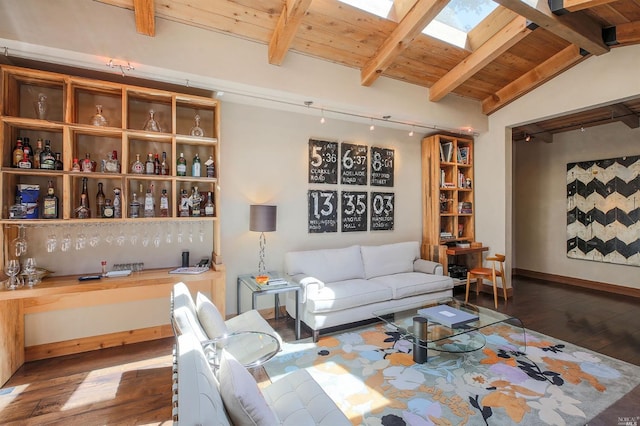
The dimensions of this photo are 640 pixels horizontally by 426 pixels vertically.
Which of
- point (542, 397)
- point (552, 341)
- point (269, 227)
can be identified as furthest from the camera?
point (269, 227)

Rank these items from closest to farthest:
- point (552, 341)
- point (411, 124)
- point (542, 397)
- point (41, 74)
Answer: point (542, 397) → point (41, 74) → point (552, 341) → point (411, 124)

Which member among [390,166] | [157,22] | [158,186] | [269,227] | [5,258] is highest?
[157,22]

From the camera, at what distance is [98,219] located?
275 centimetres

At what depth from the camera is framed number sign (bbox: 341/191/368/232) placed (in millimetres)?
4422

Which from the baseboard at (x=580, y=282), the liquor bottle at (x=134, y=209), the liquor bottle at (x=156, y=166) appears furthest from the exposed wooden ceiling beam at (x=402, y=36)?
the baseboard at (x=580, y=282)

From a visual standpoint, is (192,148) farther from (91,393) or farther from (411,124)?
(411,124)

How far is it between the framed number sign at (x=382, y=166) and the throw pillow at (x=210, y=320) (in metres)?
3.17

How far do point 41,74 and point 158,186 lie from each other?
130cm

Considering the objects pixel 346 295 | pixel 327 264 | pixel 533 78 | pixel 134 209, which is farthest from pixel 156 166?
pixel 533 78

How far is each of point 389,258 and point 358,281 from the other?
77cm

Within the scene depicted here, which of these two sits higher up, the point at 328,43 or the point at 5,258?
the point at 328,43

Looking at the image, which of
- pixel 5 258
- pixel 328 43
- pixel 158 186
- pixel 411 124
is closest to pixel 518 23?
pixel 411 124

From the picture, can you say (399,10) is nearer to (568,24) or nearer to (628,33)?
(568,24)

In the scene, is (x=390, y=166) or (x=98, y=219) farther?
(x=390, y=166)
